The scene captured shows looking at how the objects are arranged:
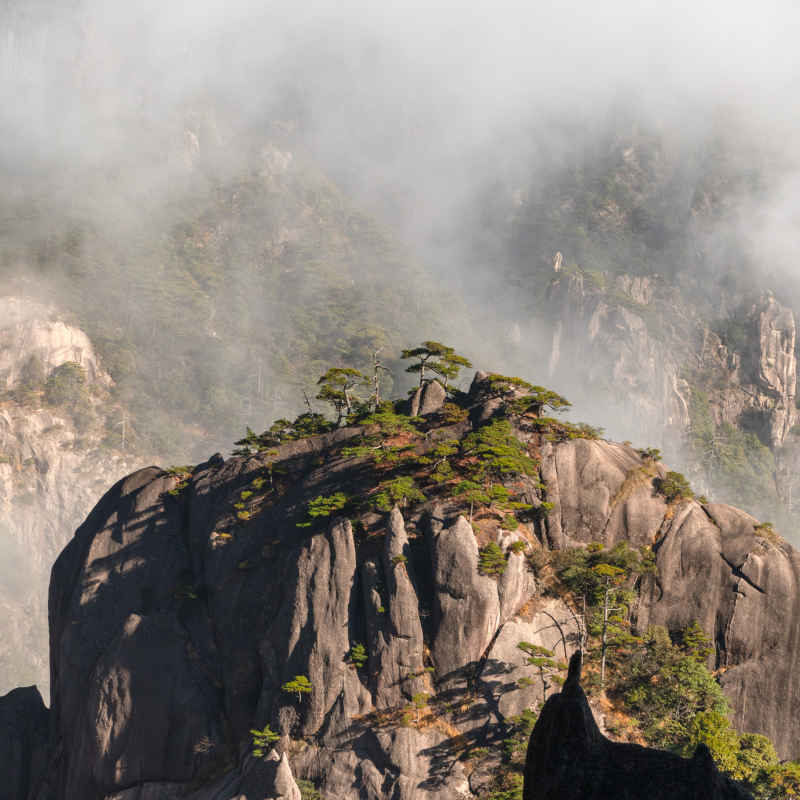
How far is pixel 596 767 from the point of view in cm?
1091

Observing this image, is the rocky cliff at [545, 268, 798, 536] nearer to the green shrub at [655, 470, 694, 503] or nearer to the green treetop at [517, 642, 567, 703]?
the green shrub at [655, 470, 694, 503]

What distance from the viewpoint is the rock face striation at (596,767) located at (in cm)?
1036

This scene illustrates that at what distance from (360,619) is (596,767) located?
3323 centimetres

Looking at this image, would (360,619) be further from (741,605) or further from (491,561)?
(741,605)

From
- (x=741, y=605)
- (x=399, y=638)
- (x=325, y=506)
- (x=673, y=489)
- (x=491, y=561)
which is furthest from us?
(x=673, y=489)

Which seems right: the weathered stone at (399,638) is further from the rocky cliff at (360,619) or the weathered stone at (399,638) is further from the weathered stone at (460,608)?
the weathered stone at (460,608)

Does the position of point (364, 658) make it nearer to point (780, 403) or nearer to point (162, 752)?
point (162, 752)

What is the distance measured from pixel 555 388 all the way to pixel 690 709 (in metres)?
154

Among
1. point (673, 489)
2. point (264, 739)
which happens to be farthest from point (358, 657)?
point (673, 489)

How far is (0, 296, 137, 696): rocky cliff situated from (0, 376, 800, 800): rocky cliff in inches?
4026

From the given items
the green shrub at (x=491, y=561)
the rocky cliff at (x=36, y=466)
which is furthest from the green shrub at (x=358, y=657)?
the rocky cliff at (x=36, y=466)

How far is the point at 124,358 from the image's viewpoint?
174 meters

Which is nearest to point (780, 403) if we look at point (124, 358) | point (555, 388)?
point (555, 388)

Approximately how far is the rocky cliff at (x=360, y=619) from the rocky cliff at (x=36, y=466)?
102 m
